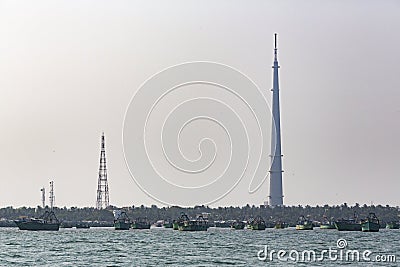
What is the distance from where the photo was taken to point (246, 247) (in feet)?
477

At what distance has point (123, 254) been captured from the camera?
12888cm

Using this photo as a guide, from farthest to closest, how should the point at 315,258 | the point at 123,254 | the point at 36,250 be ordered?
the point at 36,250, the point at 123,254, the point at 315,258

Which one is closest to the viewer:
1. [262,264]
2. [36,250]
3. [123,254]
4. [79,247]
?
[262,264]

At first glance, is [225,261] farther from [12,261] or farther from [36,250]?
[36,250]

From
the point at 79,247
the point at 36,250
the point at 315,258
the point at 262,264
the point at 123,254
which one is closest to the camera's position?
the point at 262,264

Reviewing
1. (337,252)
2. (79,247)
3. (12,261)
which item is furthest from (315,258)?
(79,247)

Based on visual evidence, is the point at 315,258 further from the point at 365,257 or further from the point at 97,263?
the point at 97,263

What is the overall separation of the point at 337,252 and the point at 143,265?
102 feet

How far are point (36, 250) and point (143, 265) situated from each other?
3250 centimetres

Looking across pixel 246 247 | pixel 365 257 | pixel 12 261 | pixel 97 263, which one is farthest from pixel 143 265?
pixel 246 247

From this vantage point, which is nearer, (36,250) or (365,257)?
(365,257)

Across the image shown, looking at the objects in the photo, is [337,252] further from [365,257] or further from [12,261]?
[12,261]

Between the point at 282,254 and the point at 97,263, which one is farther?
the point at 282,254

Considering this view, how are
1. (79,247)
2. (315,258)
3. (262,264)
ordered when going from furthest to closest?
(79,247) → (315,258) → (262,264)
